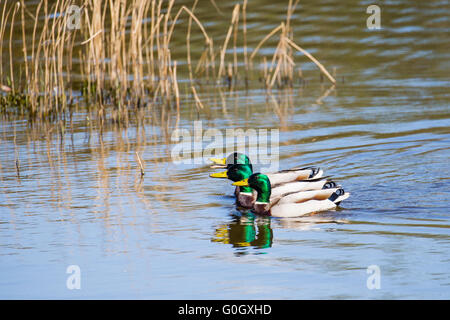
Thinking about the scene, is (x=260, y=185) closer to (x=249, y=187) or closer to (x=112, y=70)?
(x=249, y=187)

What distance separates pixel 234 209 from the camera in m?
9.39

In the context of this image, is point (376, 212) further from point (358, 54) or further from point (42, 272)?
point (358, 54)

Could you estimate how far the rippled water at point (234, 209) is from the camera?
6605 millimetres

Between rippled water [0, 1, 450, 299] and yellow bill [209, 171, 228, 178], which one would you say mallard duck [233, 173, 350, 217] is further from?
yellow bill [209, 171, 228, 178]

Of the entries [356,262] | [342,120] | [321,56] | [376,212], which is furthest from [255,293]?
[321,56]

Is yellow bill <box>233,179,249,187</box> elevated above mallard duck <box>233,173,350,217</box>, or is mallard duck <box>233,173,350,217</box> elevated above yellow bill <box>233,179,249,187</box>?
yellow bill <box>233,179,249,187</box>

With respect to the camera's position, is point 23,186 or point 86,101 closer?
point 23,186

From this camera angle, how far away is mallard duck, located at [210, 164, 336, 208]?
9.12 meters

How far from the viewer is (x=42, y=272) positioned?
22.9ft

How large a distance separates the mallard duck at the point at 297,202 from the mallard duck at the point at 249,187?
125 mm

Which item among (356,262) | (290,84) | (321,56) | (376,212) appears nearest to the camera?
(356,262)

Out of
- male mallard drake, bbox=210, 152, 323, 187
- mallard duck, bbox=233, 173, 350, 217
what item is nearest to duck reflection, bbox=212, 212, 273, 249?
mallard duck, bbox=233, 173, 350, 217

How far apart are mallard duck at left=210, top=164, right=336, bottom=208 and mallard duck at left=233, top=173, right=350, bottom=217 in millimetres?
125
